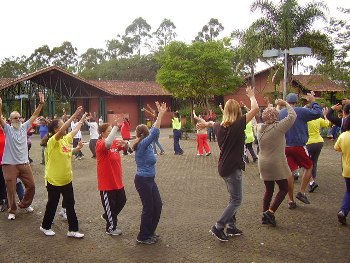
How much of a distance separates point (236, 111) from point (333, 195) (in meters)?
3.86

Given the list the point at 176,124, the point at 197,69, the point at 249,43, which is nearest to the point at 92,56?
the point at 197,69

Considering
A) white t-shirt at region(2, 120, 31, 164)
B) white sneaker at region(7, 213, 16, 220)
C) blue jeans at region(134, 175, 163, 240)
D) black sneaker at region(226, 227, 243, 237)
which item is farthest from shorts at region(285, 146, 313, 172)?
white sneaker at region(7, 213, 16, 220)

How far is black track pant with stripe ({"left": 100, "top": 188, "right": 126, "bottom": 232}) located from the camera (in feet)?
18.6

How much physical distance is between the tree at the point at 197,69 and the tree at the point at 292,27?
23.5 feet

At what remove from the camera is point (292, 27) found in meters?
21.1

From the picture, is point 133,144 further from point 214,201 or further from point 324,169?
point 324,169

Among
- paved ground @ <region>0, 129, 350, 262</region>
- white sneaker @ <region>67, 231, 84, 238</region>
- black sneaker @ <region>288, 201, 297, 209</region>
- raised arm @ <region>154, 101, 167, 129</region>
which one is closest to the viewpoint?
paved ground @ <region>0, 129, 350, 262</region>

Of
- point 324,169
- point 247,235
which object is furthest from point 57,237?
point 324,169

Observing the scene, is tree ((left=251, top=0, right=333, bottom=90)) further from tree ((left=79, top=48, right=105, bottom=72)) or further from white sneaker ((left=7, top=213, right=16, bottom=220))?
tree ((left=79, top=48, right=105, bottom=72))

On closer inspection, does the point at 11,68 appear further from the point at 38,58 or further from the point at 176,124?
the point at 176,124

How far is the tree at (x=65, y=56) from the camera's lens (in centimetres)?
5525

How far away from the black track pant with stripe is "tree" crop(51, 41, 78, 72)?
5103cm

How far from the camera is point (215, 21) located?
55.9m

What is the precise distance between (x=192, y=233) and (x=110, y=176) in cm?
148
